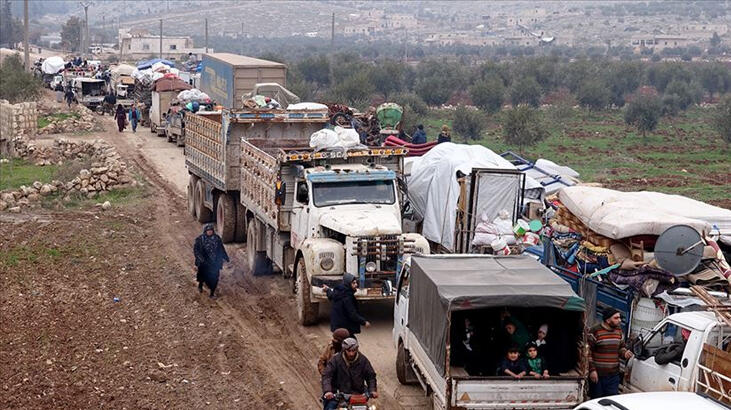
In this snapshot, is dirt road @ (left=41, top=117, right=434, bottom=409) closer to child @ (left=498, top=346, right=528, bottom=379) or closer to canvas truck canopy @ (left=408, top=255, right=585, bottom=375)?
canvas truck canopy @ (left=408, top=255, right=585, bottom=375)

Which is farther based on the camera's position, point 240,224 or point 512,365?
point 240,224

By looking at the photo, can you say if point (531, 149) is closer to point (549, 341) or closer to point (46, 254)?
point (46, 254)

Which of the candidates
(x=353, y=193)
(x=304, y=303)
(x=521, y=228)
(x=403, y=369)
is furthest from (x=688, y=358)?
(x=521, y=228)

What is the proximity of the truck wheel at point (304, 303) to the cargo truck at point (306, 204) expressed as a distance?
0.02m

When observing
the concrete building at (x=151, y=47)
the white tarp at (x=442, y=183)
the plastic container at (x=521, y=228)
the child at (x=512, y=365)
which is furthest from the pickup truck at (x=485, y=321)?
the concrete building at (x=151, y=47)

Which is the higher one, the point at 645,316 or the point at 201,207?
the point at 645,316

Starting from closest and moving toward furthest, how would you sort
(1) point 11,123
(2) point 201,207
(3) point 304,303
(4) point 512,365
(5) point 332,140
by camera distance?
1. (4) point 512,365
2. (3) point 304,303
3. (5) point 332,140
4. (2) point 201,207
5. (1) point 11,123

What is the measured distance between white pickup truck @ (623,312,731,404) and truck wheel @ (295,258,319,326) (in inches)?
233

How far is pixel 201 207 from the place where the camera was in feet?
80.9

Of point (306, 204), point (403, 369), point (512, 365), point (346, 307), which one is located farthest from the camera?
point (306, 204)

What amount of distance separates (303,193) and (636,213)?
5.66 metres

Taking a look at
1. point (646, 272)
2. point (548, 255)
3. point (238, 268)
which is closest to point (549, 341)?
point (646, 272)

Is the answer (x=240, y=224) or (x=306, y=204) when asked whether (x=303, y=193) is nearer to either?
(x=306, y=204)

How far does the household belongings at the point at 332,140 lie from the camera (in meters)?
18.0
